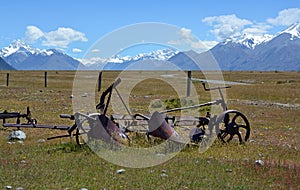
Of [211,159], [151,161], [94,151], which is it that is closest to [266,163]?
[211,159]

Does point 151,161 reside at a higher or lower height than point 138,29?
lower

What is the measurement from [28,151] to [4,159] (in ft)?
5.22

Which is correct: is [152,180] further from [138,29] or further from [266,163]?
[138,29]

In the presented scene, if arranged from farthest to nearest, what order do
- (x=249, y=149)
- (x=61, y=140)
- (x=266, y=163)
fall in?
(x=61, y=140), (x=249, y=149), (x=266, y=163)

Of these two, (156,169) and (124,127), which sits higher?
(124,127)

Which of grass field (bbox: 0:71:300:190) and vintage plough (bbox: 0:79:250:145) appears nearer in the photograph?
grass field (bbox: 0:71:300:190)

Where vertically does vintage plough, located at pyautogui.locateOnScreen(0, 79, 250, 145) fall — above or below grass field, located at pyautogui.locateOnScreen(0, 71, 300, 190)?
above

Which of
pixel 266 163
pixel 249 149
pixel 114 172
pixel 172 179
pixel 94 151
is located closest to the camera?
pixel 172 179

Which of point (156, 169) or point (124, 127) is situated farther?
point (124, 127)

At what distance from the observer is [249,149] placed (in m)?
15.4

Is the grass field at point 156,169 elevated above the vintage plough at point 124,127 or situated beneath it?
situated beneath

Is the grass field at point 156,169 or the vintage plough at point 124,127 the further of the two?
the vintage plough at point 124,127

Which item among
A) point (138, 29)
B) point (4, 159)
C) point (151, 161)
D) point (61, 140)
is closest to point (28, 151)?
point (4, 159)

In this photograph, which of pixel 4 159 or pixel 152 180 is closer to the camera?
pixel 152 180
